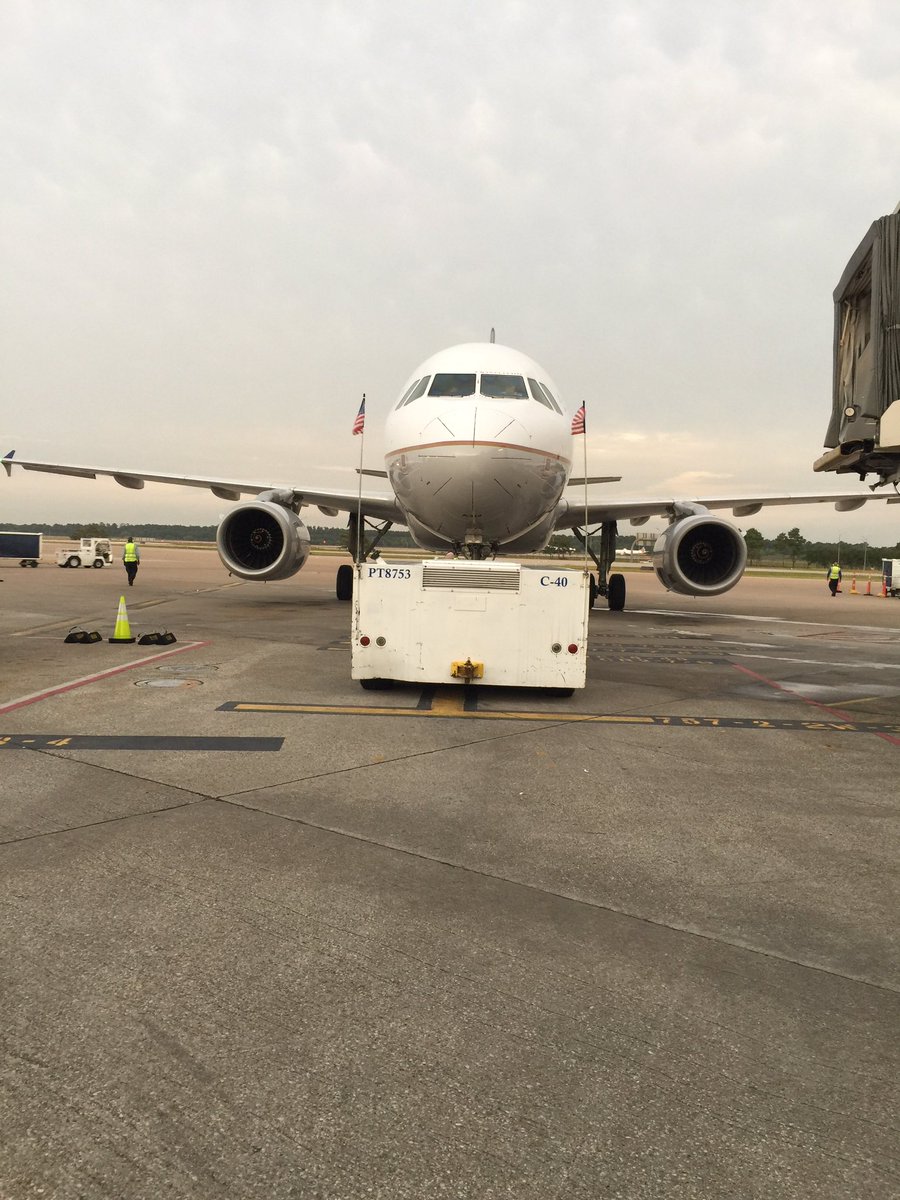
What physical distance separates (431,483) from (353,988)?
8.88 metres

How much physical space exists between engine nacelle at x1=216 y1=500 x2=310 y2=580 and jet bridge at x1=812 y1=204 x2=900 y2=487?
9.96m

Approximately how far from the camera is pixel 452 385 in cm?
1177

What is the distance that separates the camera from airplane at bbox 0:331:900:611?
429 inches

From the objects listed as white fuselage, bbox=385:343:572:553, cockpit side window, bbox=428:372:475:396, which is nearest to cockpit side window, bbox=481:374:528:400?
white fuselage, bbox=385:343:572:553

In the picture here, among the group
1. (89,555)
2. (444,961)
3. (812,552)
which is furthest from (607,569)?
(812,552)

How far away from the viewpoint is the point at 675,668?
11344mm

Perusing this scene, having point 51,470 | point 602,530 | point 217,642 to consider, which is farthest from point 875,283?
point 51,470

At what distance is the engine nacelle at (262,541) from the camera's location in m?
15.7

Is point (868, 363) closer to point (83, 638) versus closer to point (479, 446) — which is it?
point (479, 446)

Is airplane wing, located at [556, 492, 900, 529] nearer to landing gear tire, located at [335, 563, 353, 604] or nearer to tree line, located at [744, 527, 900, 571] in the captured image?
landing gear tire, located at [335, 563, 353, 604]

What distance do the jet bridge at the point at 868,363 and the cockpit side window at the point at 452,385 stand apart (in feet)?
16.1

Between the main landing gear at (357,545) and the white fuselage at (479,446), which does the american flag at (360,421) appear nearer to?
the white fuselage at (479,446)

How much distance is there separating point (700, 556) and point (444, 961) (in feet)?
47.4

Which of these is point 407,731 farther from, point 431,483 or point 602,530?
point 602,530
